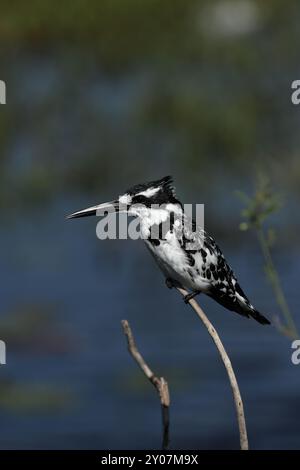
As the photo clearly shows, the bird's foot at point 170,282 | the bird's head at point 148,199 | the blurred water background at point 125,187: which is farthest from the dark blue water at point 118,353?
the bird's head at point 148,199

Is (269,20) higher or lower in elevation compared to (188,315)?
higher

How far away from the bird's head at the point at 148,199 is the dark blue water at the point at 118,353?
5696 millimetres

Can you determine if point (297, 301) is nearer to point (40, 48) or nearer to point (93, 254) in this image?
point (93, 254)

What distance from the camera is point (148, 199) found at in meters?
3.76

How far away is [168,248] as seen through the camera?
3.88 metres

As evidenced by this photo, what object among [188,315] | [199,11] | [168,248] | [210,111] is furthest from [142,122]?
[168,248]

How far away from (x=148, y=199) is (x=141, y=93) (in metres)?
8.57

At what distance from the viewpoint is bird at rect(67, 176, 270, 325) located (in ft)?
12.3

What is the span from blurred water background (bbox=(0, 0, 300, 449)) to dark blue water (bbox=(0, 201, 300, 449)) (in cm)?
2

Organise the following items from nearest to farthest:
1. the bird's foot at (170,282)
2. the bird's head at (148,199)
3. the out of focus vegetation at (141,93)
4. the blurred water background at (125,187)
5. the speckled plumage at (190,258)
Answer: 1. the bird's head at (148,199)
2. the speckled plumage at (190,258)
3. the bird's foot at (170,282)
4. the blurred water background at (125,187)
5. the out of focus vegetation at (141,93)

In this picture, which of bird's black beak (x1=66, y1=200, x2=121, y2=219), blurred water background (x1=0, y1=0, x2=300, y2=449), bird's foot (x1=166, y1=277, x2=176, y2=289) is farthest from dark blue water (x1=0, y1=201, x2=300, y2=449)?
bird's black beak (x1=66, y1=200, x2=121, y2=219)

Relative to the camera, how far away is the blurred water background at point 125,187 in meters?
10.2

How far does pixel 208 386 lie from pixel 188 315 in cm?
67

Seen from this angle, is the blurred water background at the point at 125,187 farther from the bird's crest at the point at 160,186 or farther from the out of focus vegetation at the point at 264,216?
the out of focus vegetation at the point at 264,216
